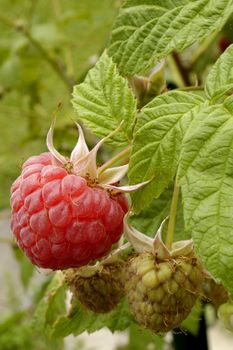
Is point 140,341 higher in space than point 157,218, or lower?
lower

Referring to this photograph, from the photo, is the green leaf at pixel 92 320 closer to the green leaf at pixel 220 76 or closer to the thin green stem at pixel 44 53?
the green leaf at pixel 220 76

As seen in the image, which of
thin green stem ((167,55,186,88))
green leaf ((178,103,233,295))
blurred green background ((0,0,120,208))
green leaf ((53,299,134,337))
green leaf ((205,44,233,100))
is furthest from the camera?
blurred green background ((0,0,120,208))

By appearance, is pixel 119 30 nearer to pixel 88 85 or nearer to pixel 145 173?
pixel 88 85

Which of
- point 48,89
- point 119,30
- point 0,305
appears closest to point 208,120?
point 119,30

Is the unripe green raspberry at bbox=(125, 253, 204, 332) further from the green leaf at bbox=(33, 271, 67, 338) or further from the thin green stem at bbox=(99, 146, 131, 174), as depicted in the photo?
the green leaf at bbox=(33, 271, 67, 338)

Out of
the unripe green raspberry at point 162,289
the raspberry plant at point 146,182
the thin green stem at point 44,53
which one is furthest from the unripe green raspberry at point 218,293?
the thin green stem at point 44,53

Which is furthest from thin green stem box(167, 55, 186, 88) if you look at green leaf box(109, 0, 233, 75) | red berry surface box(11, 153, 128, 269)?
red berry surface box(11, 153, 128, 269)

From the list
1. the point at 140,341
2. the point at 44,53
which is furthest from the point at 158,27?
the point at 44,53

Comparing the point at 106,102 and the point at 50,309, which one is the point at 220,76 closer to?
the point at 106,102
